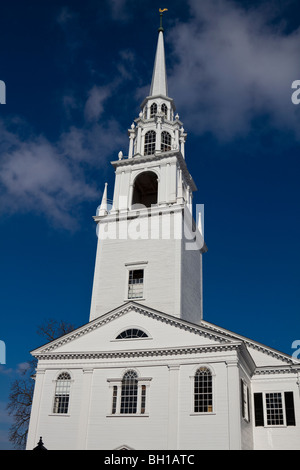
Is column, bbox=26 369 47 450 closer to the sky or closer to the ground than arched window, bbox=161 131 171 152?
closer to the ground

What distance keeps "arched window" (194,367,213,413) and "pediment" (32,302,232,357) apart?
5.03 feet

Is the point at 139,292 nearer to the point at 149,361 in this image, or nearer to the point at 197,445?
the point at 149,361

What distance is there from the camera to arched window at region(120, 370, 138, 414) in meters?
26.3

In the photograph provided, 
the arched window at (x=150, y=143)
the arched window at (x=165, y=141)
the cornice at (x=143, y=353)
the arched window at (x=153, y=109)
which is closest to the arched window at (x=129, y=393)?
the cornice at (x=143, y=353)

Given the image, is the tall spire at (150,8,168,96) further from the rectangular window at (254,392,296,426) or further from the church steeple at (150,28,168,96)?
the rectangular window at (254,392,296,426)

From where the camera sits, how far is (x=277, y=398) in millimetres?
30172

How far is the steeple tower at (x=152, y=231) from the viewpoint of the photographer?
33.2 meters

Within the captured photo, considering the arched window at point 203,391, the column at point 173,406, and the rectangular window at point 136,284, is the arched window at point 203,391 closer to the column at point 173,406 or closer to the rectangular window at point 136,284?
the column at point 173,406

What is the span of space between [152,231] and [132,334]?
933 cm

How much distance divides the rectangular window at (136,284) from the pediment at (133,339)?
4.31m

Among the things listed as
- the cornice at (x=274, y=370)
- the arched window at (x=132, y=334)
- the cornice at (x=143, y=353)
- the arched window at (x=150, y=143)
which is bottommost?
the cornice at (x=143, y=353)

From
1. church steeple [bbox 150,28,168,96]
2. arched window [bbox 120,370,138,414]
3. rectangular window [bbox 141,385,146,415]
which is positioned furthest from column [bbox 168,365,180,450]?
church steeple [bbox 150,28,168,96]

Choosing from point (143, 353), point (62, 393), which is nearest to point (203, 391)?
point (143, 353)
